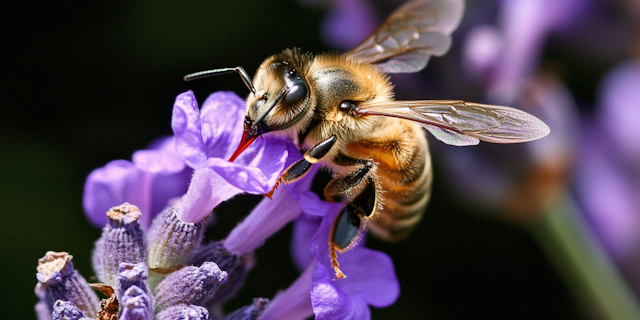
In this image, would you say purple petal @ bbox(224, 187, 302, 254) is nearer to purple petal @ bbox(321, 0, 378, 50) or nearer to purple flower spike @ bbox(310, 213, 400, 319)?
purple flower spike @ bbox(310, 213, 400, 319)

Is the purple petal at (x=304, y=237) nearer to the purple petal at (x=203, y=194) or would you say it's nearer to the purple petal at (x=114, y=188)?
the purple petal at (x=203, y=194)

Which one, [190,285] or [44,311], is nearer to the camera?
[190,285]

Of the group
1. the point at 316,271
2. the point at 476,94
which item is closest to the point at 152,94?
the point at 476,94

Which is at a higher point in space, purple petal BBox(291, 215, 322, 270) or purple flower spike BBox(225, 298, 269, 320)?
purple petal BBox(291, 215, 322, 270)

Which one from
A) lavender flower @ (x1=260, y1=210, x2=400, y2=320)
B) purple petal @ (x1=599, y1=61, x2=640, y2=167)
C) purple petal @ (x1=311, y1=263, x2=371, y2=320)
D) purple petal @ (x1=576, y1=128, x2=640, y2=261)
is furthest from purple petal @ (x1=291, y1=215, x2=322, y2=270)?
purple petal @ (x1=599, y1=61, x2=640, y2=167)

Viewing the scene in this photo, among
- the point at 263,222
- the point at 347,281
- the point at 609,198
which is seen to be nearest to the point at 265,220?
the point at 263,222

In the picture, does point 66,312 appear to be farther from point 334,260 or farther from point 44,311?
point 334,260

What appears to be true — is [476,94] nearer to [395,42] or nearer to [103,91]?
[395,42]
